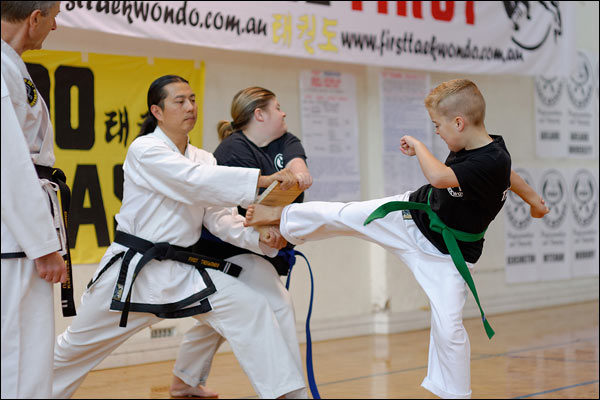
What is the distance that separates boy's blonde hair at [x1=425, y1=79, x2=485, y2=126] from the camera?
8.39ft

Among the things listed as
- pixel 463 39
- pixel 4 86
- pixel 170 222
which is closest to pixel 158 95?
pixel 170 222

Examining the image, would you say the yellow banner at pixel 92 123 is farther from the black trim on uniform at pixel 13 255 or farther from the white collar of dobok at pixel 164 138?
the black trim on uniform at pixel 13 255

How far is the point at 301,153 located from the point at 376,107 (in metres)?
2.98

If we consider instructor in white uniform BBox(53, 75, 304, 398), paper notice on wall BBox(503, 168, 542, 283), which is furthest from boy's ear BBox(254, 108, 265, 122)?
paper notice on wall BBox(503, 168, 542, 283)

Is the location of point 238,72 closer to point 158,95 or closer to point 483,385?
point 158,95

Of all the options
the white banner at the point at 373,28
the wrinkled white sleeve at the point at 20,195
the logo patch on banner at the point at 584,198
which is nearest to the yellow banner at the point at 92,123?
the white banner at the point at 373,28

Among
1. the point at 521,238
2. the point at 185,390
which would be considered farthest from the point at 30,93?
the point at 521,238

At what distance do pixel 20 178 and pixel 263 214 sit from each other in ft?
4.27

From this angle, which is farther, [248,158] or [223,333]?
[248,158]

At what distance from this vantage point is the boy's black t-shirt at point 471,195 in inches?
99.8

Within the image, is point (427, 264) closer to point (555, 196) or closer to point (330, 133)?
point (330, 133)

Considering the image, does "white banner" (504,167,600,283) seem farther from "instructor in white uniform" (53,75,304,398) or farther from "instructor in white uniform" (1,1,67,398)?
"instructor in white uniform" (1,1,67,398)

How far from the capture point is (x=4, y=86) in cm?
192

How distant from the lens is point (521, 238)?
7.48m
